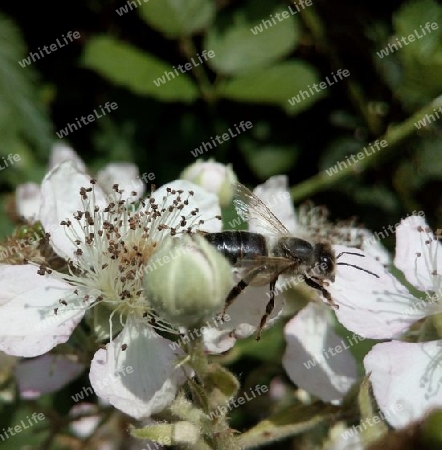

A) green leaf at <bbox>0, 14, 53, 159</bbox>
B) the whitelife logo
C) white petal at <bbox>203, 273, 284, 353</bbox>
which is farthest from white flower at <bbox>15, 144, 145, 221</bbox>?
white petal at <bbox>203, 273, 284, 353</bbox>

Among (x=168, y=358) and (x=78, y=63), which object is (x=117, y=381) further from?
(x=78, y=63)

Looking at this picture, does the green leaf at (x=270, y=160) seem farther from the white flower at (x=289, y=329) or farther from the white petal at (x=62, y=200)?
the white petal at (x=62, y=200)

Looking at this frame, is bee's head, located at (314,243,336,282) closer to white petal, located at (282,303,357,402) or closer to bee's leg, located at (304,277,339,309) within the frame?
bee's leg, located at (304,277,339,309)

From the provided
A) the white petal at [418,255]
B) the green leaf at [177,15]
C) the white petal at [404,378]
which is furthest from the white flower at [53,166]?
the white petal at [404,378]

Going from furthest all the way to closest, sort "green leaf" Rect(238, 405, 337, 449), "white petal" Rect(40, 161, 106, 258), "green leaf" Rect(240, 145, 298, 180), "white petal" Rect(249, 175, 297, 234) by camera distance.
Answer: "green leaf" Rect(240, 145, 298, 180) → "white petal" Rect(249, 175, 297, 234) → "white petal" Rect(40, 161, 106, 258) → "green leaf" Rect(238, 405, 337, 449)

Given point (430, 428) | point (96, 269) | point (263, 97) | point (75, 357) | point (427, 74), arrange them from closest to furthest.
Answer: point (430, 428)
point (96, 269)
point (75, 357)
point (427, 74)
point (263, 97)

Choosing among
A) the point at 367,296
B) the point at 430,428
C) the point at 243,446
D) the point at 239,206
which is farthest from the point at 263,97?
the point at 430,428
